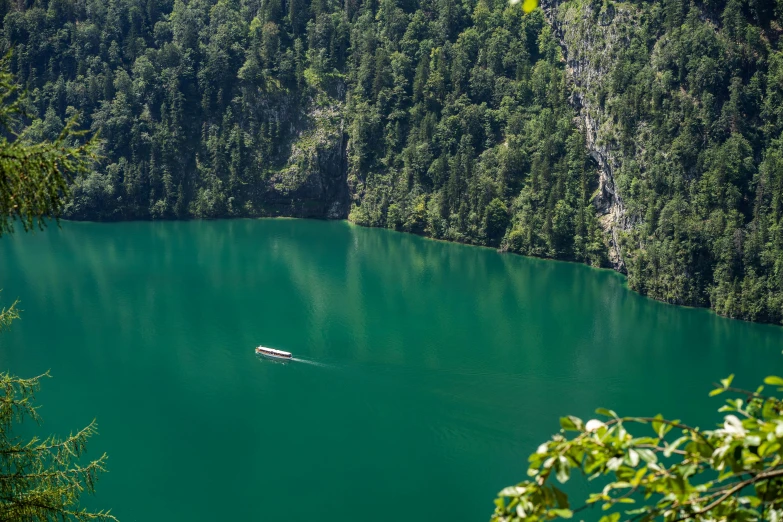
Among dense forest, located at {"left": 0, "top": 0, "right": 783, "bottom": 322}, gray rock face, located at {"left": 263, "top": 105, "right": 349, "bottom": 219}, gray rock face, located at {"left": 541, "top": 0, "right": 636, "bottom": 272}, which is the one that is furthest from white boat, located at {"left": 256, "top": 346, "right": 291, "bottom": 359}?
gray rock face, located at {"left": 263, "top": 105, "right": 349, "bottom": 219}

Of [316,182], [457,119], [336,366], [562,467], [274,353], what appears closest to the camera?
[562,467]

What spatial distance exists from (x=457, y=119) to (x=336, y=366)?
39.9 metres

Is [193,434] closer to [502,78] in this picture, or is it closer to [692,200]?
[692,200]

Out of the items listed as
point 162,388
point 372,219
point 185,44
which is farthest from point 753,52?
point 185,44

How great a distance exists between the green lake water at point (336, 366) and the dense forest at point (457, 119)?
478cm

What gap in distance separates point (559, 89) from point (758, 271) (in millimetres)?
27323

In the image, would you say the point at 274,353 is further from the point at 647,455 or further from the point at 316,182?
the point at 316,182

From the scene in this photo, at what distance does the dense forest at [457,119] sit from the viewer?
52.2 metres

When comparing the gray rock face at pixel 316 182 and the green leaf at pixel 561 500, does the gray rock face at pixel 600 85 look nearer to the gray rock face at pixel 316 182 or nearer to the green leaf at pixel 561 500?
the gray rock face at pixel 316 182

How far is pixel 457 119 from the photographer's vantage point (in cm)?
7275

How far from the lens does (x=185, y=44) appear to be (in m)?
84.1

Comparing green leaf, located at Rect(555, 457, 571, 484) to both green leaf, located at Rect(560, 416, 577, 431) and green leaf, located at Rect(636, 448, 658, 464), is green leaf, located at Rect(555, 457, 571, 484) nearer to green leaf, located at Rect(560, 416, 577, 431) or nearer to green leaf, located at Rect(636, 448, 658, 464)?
green leaf, located at Rect(560, 416, 577, 431)

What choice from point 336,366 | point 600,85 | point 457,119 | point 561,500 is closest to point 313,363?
point 336,366

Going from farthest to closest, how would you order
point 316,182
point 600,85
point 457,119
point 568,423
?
point 316,182 < point 457,119 < point 600,85 < point 568,423
